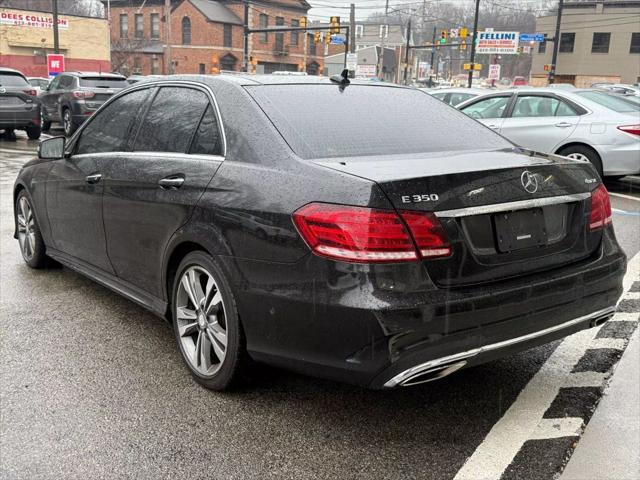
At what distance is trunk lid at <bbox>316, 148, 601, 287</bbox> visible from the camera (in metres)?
2.70

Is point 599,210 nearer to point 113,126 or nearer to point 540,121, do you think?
point 113,126

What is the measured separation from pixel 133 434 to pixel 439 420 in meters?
1.42

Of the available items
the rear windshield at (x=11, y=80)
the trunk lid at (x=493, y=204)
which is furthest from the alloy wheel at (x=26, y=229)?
the rear windshield at (x=11, y=80)

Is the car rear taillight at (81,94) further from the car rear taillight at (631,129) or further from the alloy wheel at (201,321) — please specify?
the alloy wheel at (201,321)

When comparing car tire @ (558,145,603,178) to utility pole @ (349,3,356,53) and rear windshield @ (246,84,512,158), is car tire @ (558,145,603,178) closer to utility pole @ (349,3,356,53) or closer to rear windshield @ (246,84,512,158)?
rear windshield @ (246,84,512,158)

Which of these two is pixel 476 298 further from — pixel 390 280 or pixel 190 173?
pixel 190 173

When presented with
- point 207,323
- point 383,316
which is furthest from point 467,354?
point 207,323

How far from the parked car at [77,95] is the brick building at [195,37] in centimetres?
4019

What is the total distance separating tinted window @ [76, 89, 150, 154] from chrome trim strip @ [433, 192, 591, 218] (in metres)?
2.33

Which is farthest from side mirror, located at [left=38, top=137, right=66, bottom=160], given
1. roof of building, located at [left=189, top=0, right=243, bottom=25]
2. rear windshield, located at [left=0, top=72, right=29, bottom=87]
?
roof of building, located at [left=189, top=0, right=243, bottom=25]

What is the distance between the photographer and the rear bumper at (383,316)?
8.54 feet

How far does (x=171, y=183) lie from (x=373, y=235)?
4.49 ft

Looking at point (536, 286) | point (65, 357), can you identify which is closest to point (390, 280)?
point (536, 286)

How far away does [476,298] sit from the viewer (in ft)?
8.94
